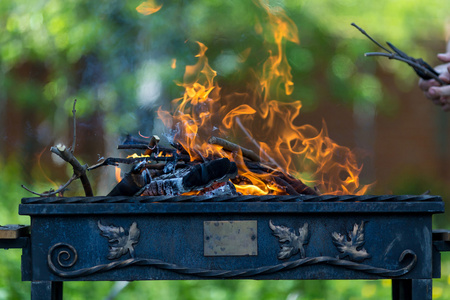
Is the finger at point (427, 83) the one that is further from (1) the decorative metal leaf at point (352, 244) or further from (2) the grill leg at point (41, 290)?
(2) the grill leg at point (41, 290)

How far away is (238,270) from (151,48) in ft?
13.3

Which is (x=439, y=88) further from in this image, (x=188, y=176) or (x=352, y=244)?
(x=188, y=176)

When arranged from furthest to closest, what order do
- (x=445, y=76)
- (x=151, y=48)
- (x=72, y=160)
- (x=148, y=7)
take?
1. (x=148, y=7)
2. (x=151, y=48)
3. (x=445, y=76)
4. (x=72, y=160)

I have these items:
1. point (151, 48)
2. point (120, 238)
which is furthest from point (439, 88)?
point (151, 48)

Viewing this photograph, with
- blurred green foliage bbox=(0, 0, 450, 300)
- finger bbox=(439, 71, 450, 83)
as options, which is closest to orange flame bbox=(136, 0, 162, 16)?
blurred green foliage bbox=(0, 0, 450, 300)

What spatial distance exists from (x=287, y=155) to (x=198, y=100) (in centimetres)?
80

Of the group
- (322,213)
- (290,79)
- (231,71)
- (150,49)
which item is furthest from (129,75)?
(322,213)

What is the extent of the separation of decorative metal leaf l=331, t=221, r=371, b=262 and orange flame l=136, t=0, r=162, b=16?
12.3ft

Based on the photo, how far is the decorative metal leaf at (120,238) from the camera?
7.92 ft

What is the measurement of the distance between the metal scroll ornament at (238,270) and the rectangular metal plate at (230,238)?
7cm

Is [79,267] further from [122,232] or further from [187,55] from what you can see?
[187,55]

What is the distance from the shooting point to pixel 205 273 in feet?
7.94

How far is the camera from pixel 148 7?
20.4 feet

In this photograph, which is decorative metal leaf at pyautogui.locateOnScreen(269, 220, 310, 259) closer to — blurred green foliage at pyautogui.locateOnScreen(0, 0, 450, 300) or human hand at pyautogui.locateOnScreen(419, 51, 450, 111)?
human hand at pyautogui.locateOnScreen(419, 51, 450, 111)
